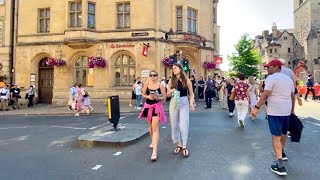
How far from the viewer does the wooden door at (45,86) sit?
24.4m

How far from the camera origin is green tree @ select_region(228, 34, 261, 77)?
56812 mm

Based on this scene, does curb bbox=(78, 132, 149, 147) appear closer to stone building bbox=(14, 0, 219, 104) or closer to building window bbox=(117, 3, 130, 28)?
stone building bbox=(14, 0, 219, 104)

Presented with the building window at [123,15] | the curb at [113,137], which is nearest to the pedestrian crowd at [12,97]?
the building window at [123,15]

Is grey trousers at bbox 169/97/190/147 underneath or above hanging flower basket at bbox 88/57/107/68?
underneath

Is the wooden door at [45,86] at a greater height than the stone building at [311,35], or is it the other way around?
the stone building at [311,35]

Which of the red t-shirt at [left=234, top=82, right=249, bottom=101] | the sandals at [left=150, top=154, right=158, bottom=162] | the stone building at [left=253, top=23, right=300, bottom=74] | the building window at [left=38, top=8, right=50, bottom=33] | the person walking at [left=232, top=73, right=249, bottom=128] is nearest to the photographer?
the sandals at [left=150, top=154, right=158, bottom=162]

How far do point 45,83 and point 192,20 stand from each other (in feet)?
43.1

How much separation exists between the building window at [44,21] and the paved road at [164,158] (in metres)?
16.6

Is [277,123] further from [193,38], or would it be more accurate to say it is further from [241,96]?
[193,38]

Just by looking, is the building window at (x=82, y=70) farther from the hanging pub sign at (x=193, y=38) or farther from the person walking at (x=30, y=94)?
Answer: the hanging pub sign at (x=193, y=38)

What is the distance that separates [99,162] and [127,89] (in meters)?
16.0

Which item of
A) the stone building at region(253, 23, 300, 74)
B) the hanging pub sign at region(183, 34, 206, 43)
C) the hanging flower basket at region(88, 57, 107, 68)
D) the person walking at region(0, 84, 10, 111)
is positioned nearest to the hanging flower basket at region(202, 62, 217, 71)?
the hanging pub sign at region(183, 34, 206, 43)

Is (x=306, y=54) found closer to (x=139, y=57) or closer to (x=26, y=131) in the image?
(x=139, y=57)

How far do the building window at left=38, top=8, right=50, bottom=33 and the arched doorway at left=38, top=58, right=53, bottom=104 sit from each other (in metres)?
2.41
